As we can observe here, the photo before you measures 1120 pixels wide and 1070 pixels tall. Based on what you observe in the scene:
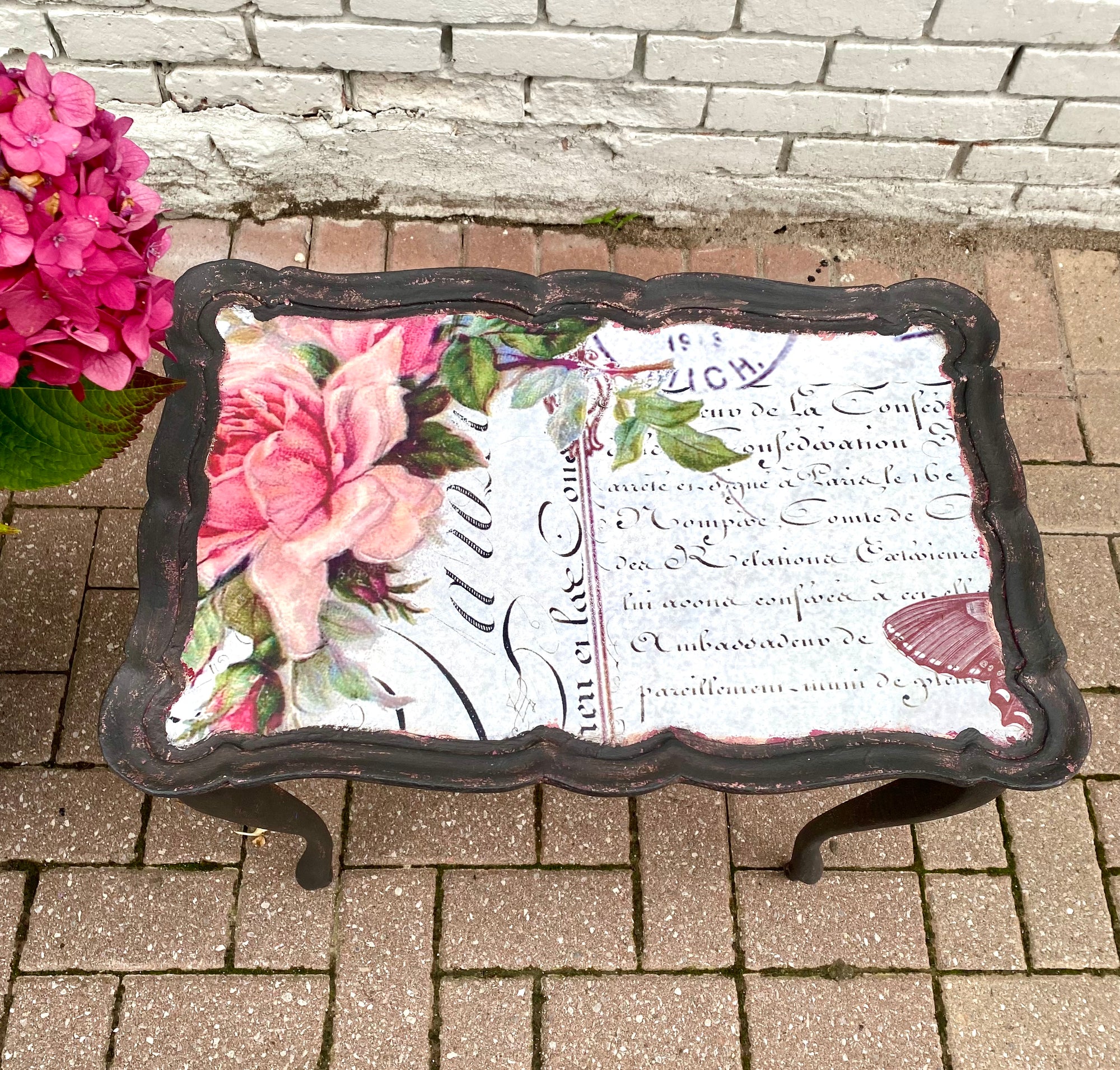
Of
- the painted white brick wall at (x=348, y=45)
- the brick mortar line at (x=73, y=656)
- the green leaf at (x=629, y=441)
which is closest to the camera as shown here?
the green leaf at (x=629, y=441)

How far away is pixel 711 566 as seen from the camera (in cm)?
151

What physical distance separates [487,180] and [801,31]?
0.88m

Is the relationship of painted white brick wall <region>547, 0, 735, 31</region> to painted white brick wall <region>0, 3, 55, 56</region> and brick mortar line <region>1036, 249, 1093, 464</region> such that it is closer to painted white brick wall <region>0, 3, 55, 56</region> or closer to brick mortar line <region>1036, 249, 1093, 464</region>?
brick mortar line <region>1036, 249, 1093, 464</region>

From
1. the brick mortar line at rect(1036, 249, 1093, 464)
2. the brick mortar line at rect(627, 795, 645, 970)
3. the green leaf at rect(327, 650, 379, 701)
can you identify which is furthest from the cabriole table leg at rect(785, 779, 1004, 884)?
the brick mortar line at rect(1036, 249, 1093, 464)

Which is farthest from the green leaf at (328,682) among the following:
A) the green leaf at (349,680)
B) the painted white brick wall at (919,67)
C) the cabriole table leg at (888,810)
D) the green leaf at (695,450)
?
the painted white brick wall at (919,67)

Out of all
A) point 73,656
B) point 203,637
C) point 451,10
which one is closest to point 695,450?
point 203,637

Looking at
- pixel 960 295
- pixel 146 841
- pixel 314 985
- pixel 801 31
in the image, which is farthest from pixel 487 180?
pixel 314 985

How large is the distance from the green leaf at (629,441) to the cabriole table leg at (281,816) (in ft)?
2.48

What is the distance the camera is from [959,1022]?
1.93 meters

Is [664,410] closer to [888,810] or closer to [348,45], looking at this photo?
[888,810]

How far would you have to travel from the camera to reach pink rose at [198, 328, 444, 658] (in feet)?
4.79

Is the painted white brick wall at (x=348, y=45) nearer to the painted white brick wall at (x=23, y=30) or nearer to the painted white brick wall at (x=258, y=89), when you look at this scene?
the painted white brick wall at (x=258, y=89)

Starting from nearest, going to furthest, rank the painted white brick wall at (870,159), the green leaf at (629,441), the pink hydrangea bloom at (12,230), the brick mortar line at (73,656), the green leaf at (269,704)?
the pink hydrangea bloom at (12,230) < the green leaf at (269,704) < the green leaf at (629,441) < the brick mortar line at (73,656) < the painted white brick wall at (870,159)

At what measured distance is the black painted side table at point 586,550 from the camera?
1368 mm
